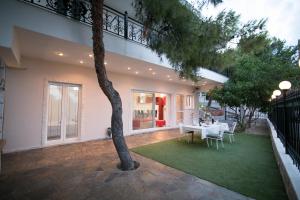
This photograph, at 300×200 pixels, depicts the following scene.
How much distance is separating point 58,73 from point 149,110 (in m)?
5.35

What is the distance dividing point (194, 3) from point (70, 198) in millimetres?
4734

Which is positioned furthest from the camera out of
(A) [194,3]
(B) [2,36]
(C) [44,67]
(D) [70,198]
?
(C) [44,67]

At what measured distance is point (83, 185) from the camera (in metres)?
3.34

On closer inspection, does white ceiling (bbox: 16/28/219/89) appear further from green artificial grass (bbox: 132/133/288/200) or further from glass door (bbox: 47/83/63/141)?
green artificial grass (bbox: 132/133/288/200)

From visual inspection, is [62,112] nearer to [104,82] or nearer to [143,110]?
[104,82]

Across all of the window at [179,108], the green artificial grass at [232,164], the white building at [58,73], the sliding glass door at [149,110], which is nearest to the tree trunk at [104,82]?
the white building at [58,73]

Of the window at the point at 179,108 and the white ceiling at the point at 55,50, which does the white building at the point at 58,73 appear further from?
the window at the point at 179,108

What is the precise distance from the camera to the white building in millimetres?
3793

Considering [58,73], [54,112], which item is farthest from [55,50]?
[54,112]

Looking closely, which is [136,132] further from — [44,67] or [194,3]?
[194,3]

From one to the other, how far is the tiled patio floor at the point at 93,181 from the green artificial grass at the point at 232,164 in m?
0.33

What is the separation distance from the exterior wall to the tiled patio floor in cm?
91

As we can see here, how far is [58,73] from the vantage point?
650 cm

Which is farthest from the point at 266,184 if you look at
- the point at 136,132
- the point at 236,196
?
the point at 136,132
